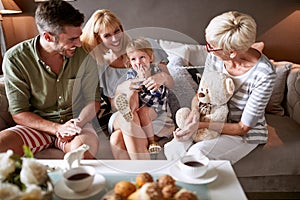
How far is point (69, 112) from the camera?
1.71 meters

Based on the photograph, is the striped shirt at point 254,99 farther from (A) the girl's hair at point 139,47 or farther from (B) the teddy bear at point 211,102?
(A) the girl's hair at point 139,47

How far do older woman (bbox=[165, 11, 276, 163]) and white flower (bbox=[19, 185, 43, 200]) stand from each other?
797mm

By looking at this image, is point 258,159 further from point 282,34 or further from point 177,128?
point 282,34

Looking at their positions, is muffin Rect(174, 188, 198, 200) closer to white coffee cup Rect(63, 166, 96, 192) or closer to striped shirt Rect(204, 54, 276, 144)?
white coffee cup Rect(63, 166, 96, 192)

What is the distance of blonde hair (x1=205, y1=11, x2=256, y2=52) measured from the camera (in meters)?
1.45

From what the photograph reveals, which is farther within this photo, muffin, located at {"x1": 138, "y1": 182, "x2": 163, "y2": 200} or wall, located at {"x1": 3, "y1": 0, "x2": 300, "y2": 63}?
wall, located at {"x1": 3, "y1": 0, "x2": 300, "y2": 63}

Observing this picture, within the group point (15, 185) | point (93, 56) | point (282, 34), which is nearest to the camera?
point (15, 185)

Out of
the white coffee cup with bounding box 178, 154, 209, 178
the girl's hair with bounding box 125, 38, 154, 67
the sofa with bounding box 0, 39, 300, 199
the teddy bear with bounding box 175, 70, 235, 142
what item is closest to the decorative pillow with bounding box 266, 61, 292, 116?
the sofa with bounding box 0, 39, 300, 199

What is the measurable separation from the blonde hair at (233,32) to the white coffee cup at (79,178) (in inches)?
33.7

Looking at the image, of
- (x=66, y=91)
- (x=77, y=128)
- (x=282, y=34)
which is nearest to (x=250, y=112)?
(x=77, y=128)

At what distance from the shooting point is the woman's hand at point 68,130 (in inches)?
60.9

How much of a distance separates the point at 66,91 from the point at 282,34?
1815mm

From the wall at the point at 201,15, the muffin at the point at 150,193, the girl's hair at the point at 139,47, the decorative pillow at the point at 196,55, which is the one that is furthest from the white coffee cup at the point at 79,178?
the wall at the point at 201,15

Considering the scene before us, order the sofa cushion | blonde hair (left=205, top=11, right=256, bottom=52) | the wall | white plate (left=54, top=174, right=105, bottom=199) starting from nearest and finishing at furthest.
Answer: white plate (left=54, top=174, right=105, bottom=199)
blonde hair (left=205, top=11, right=256, bottom=52)
the sofa cushion
the wall
